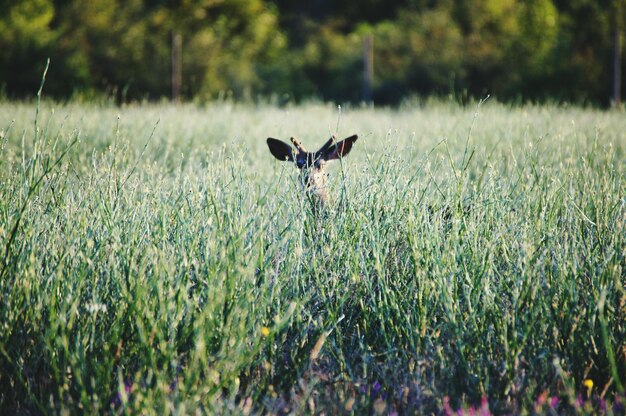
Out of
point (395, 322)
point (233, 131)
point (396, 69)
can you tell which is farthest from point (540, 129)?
point (396, 69)

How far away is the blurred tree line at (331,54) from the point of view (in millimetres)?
16344

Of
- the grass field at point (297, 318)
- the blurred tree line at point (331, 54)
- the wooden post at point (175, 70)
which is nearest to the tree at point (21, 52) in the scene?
the blurred tree line at point (331, 54)

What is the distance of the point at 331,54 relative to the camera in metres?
19.7

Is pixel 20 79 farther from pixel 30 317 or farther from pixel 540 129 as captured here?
pixel 30 317

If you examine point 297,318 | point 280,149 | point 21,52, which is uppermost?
point 21,52

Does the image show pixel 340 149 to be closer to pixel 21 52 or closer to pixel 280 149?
pixel 280 149

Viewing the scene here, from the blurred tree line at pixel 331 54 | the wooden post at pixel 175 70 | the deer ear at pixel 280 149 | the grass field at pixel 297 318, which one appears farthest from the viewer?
the blurred tree line at pixel 331 54

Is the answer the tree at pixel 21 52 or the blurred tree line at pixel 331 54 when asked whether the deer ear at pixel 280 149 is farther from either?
the tree at pixel 21 52

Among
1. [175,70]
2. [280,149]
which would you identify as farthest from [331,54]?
[280,149]

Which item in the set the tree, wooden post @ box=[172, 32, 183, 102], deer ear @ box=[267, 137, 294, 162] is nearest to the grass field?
deer ear @ box=[267, 137, 294, 162]

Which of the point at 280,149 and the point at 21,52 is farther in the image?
the point at 21,52

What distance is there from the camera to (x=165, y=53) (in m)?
17.9

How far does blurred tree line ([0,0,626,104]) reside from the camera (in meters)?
16.3

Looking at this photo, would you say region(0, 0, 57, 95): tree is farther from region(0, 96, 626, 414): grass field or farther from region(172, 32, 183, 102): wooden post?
region(0, 96, 626, 414): grass field
